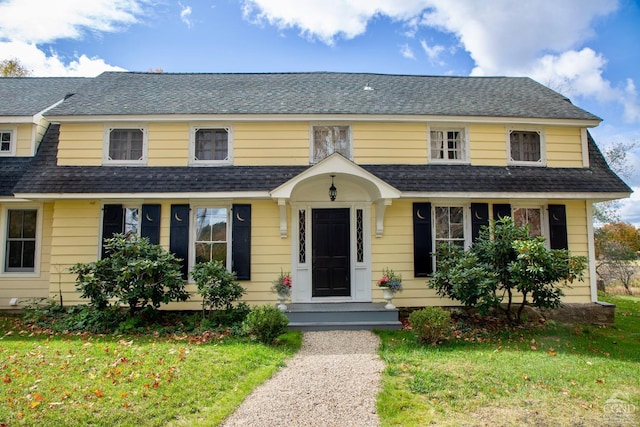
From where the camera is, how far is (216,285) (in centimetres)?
818

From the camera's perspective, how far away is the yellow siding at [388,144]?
31.4 ft

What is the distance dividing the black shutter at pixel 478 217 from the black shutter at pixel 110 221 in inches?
340

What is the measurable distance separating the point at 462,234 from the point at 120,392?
7982mm

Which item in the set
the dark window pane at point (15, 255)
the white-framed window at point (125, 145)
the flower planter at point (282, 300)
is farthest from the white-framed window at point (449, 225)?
the dark window pane at point (15, 255)

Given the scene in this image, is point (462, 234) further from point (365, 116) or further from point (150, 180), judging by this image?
point (150, 180)

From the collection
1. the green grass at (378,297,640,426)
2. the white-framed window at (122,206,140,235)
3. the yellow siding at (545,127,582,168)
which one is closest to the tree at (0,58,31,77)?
the white-framed window at (122,206,140,235)

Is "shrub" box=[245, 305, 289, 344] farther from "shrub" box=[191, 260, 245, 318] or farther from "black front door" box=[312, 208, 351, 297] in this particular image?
"black front door" box=[312, 208, 351, 297]

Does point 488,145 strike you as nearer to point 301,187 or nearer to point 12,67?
point 301,187

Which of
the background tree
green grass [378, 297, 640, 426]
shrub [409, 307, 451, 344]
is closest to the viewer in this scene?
green grass [378, 297, 640, 426]

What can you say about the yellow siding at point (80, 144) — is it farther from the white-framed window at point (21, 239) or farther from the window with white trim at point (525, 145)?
the window with white trim at point (525, 145)

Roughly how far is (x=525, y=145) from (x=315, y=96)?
5.82 m

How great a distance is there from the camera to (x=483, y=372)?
5305 millimetres

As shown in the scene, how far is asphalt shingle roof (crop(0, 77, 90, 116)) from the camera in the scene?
33.7 ft

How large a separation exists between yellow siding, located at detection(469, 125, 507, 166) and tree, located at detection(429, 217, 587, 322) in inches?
84.0
